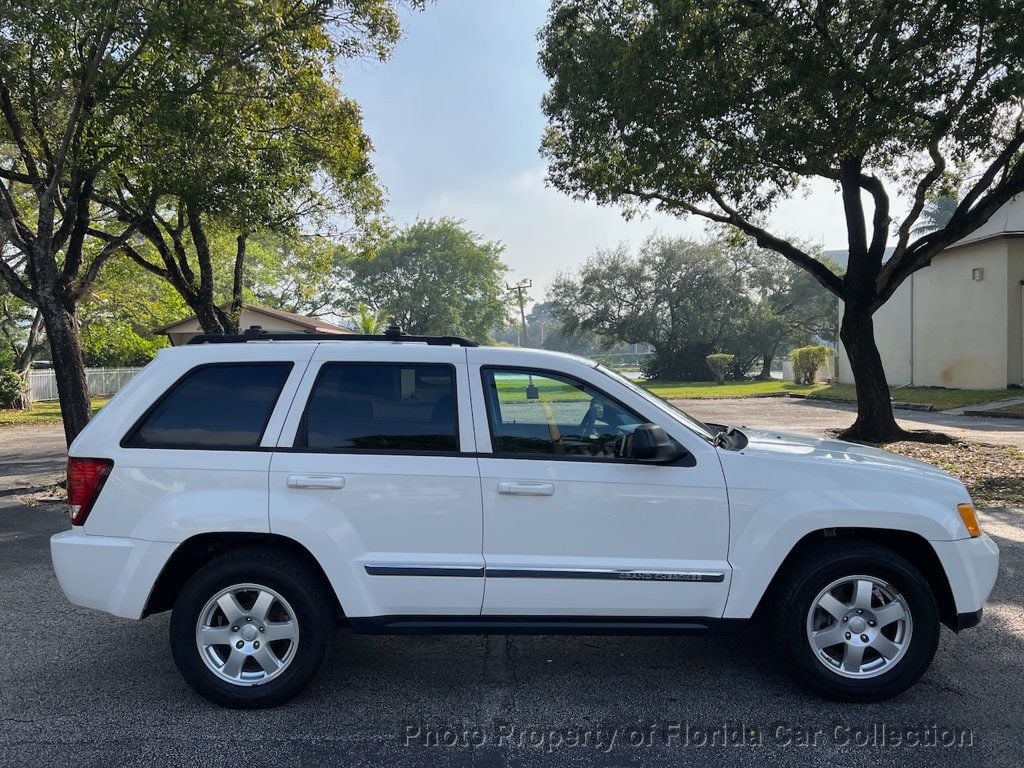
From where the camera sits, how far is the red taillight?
3.51m

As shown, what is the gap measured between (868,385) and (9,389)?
27.6m

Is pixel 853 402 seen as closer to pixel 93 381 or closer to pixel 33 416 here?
pixel 33 416

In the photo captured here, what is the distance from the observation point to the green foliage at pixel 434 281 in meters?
52.0

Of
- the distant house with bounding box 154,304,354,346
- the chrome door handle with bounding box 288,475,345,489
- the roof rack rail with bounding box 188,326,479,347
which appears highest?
the distant house with bounding box 154,304,354,346

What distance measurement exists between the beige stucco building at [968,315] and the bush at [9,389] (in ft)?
108

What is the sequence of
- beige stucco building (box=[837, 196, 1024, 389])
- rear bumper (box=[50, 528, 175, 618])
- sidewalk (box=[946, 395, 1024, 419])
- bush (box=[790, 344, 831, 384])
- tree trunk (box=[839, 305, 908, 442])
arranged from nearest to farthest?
rear bumper (box=[50, 528, 175, 618])
tree trunk (box=[839, 305, 908, 442])
sidewalk (box=[946, 395, 1024, 419])
beige stucco building (box=[837, 196, 1024, 389])
bush (box=[790, 344, 831, 384])

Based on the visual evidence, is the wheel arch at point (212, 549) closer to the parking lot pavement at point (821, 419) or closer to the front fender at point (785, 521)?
the front fender at point (785, 521)

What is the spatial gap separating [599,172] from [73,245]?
8.68 m

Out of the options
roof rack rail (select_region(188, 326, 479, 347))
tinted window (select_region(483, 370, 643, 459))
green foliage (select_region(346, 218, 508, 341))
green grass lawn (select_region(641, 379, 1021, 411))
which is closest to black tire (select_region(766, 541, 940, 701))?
tinted window (select_region(483, 370, 643, 459))

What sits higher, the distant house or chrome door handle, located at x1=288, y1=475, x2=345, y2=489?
the distant house

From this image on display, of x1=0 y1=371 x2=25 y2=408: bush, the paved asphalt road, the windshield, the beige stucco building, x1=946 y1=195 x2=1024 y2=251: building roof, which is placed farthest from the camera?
x1=0 y1=371 x2=25 y2=408: bush

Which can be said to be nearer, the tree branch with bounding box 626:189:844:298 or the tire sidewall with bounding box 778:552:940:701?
the tire sidewall with bounding box 778:552:940:701

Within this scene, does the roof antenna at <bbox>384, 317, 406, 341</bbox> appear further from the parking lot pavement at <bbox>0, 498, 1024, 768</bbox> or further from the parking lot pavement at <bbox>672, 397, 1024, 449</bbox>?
the parking lot pavement at <bbox>672, 397, 1024, 449</bbox>

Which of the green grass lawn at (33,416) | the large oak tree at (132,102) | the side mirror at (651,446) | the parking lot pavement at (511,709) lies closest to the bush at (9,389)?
the green grass lawn at (33,416)
